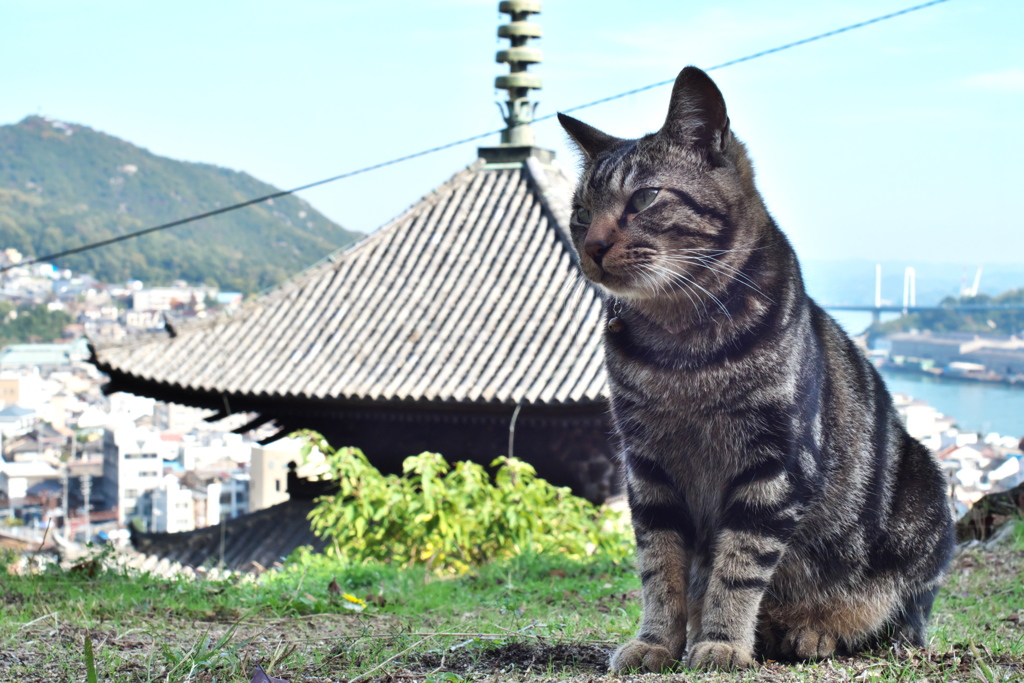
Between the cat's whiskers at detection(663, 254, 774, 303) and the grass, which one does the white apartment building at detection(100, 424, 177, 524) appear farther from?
the cat's whiskers at detection(663, 254, 774, 303)

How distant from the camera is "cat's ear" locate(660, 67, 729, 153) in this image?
7.87 feet

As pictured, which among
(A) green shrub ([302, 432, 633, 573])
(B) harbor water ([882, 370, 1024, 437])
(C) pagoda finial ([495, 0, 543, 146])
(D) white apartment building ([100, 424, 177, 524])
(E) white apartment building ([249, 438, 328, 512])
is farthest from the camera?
(D) white apartment building ([100, 424, 177, 524])

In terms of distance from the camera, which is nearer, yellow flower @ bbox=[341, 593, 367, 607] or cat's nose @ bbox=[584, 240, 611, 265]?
cat's nose @ bbox=[584, 240, 611, 265]

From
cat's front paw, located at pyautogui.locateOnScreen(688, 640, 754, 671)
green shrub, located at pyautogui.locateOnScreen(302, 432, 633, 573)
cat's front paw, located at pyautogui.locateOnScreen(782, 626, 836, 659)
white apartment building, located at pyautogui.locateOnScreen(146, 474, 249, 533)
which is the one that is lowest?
white apartment building, located at pyautogui.locateOnScreen(146, 474, 249, 533)

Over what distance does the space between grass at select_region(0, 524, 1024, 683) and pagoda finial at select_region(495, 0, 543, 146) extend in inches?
227

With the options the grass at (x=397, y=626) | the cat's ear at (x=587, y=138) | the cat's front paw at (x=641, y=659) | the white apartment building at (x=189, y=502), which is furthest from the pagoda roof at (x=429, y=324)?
the white apartment building at (x=189, y=502)

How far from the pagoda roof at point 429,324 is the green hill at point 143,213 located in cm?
2956

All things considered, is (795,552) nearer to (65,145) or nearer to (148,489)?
(148,489)

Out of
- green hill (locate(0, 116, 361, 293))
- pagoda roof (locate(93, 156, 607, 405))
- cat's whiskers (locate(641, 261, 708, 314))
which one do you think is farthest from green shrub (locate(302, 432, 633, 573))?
green hill (locate(0, 116, 361, 293))

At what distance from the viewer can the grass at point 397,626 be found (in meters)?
2.40

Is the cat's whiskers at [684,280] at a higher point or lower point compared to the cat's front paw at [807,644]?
higher

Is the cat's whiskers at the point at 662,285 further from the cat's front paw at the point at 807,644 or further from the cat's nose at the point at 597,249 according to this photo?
the cat's front paw at the point at 807,644

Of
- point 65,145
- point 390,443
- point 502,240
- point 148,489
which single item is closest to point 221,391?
point 390,443

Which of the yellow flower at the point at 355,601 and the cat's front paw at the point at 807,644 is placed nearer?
the cat's front paw at the point at 807,644
